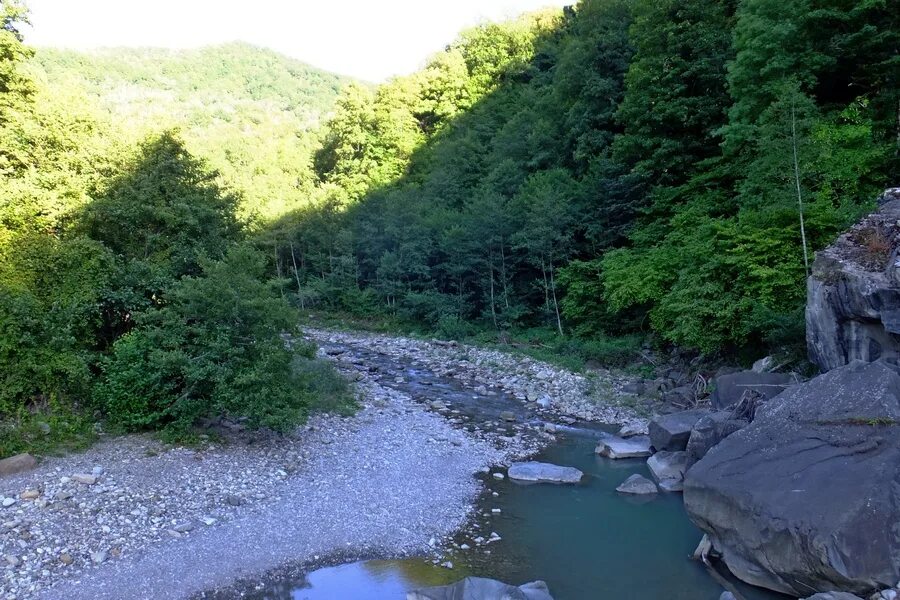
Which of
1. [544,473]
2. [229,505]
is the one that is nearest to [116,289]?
[229,505]

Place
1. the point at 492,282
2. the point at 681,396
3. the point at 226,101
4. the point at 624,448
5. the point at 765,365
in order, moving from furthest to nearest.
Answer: the point at 226,101, the point at 492,282, the point at 681,396, the point at 765,365, the point at 624,448

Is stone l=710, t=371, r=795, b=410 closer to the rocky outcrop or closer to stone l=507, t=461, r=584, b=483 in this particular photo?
the rocky outcrop

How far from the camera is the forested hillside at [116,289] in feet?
41.4

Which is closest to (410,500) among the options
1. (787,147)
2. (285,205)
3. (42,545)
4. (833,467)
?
(42,545)

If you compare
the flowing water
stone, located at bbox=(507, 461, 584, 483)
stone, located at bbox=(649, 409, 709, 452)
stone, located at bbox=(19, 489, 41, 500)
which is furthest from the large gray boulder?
stone, located at bbox=(19, 489, 41, 500)

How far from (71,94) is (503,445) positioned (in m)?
15.2

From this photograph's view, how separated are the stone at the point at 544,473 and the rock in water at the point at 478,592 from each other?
4.85 metres

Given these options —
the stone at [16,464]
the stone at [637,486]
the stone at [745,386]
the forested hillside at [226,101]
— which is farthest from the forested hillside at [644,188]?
the stone at [16,464]

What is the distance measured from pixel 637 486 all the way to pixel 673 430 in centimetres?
218

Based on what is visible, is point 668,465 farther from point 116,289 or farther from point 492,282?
point 492,282

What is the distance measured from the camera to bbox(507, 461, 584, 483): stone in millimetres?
13266

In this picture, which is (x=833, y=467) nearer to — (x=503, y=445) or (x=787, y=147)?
(x=503, y=445)

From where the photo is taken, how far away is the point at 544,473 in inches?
528

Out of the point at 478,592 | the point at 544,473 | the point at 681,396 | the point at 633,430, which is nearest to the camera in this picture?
the point at 478,592
